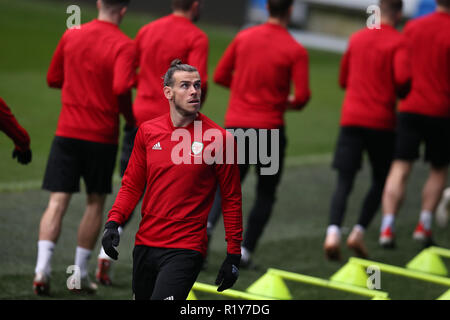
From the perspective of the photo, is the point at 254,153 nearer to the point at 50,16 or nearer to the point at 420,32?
the point at 420,32

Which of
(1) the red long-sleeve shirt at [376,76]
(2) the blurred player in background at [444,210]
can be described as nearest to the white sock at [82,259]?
(1) the red long-sleeve shirt at [376,76]

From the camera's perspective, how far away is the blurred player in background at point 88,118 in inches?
240

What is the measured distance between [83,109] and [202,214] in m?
2.00

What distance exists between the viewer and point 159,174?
447 centimetres

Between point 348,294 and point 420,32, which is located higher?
point 420,32

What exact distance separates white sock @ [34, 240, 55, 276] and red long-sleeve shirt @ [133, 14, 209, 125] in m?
1.22

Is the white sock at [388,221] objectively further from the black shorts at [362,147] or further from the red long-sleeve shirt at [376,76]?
the red long-sleeve shirt at [376,76]

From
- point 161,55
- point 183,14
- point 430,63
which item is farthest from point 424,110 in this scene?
point 161,55

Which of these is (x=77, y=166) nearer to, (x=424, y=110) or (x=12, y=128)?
(x=12, y=128)

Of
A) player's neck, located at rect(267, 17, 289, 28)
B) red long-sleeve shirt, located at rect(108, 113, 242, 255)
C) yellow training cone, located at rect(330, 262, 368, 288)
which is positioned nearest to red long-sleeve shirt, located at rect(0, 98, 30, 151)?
red long-sleeve shirt, located at rect(108, 113, 242, 255)

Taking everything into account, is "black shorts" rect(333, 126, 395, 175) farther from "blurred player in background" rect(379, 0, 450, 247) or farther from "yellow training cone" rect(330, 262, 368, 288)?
"yellow training cone" rect(330, 262, 368, 288)

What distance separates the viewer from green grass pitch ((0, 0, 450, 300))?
675cm

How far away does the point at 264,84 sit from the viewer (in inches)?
279

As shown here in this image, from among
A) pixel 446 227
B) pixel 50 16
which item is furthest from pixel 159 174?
pixel 50 16
